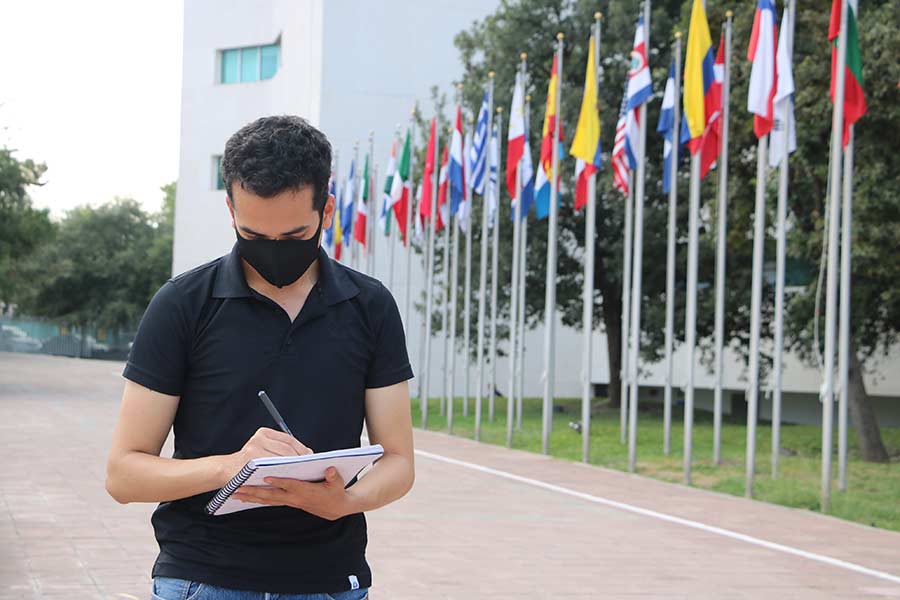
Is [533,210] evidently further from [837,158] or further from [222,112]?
[222,112]

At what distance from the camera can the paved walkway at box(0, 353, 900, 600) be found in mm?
9133

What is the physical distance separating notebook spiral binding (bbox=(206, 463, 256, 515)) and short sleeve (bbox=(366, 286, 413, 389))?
1.51 ft

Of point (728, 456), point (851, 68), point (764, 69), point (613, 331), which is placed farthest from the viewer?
point (613, 331)

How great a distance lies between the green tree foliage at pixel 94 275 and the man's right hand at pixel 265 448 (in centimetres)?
7304

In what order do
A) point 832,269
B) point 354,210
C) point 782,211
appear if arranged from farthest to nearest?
1. point 354,210
2. point 782,211
3. point 832,269

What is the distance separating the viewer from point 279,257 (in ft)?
8.87

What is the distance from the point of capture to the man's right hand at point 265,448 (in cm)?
248

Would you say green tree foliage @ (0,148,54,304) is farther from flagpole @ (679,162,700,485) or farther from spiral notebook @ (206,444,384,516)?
spiral notebook @ (206,444,384,516)

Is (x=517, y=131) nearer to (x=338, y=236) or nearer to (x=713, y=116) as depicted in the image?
(x=713, y=116)

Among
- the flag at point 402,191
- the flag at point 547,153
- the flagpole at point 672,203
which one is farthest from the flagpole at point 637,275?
the flag at point 402,191

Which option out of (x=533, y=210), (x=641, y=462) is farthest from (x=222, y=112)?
(x=641, y=462)

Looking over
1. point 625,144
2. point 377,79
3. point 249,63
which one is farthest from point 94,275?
point 625,144

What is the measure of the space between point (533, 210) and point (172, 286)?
29728 millimetres

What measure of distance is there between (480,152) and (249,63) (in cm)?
2868
